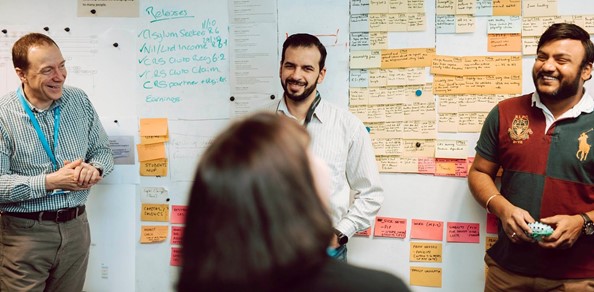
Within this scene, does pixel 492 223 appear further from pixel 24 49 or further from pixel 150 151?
pixel 24 49

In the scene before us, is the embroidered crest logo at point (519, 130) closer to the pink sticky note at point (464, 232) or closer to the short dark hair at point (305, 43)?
the pink sticky note at point (464, 232)

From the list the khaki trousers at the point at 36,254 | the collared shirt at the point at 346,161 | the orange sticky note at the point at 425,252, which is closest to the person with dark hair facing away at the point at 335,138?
the collared shirt at the point at 346,161

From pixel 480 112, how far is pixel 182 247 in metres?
1.98

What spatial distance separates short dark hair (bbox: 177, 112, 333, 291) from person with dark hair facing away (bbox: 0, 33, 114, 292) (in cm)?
168

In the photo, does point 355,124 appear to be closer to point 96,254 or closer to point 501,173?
point 501,173

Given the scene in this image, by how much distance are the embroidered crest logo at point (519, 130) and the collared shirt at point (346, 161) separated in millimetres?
604

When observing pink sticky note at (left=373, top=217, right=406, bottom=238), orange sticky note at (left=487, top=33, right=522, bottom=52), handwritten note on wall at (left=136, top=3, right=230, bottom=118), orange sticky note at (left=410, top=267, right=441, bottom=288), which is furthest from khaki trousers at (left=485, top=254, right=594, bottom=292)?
handwritten note on wall at (left=136, top=3, right=230, bottom=118)

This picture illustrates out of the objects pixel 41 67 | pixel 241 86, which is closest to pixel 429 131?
pixel 241 86

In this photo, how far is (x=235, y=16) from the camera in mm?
2717

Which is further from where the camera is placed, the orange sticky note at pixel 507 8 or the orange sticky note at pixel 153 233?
the orange sticky note at pixel 153 233

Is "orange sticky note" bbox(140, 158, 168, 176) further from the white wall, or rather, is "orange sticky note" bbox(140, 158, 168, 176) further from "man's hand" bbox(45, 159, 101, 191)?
"man's hand" bbox(45, 159, 101, 191)

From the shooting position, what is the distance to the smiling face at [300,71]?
2.34 meters

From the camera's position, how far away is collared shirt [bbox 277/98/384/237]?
2.39 m

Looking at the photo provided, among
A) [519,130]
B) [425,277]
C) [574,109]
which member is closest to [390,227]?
[425,277]
